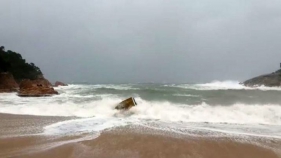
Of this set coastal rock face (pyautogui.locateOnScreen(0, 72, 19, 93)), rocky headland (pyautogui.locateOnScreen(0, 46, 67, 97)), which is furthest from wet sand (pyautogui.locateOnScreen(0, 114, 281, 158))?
coastal rock face (pyautogui.locateOnScreen(0, 72, 19, 93))

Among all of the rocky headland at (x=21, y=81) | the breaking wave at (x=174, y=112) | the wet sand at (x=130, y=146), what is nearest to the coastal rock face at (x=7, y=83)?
the rocky headland at (x=21, y=81)

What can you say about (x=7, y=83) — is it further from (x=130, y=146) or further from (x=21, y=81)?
(x=130, y=146)

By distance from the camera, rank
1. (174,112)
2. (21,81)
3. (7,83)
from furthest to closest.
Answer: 1. (21,81)
2. (7,83)
3. (174,112)

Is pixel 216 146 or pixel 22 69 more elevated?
pixel 22 69

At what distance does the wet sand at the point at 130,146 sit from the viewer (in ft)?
18.5

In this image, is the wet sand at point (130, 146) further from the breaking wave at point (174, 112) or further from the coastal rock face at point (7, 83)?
the coastal rock face at point (7, 83)

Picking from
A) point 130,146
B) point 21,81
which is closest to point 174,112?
point 130,146

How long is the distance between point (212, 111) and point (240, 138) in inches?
271

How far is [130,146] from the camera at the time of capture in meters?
6.29

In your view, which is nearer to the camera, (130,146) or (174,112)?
(130,146)

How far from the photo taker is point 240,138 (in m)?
7.35

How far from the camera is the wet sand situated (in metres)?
5.64

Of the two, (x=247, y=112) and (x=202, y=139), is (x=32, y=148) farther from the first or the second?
(x=247, y=112)

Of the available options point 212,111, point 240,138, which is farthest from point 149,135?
point 212,111
